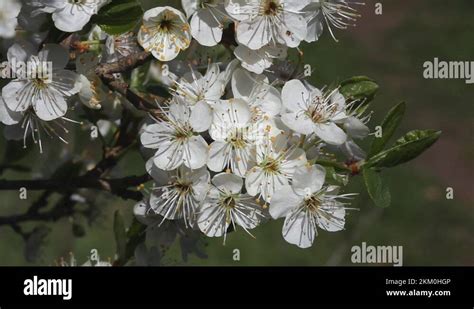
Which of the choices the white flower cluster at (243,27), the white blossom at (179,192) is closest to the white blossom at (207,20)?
the white flower cluster at (243,27)

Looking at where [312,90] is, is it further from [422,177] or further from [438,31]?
[438,31]

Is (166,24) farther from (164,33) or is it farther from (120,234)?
(120,234)

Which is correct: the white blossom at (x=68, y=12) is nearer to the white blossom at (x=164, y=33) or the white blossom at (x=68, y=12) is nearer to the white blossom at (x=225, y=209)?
the white blossom at (x=164, y=33)

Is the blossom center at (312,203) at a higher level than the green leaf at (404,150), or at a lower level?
lower

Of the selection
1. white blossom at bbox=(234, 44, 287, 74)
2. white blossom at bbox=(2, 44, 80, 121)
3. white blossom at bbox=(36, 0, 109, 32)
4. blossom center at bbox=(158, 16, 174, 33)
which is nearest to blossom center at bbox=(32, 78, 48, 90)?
white blossom at bbox=(2, 44, 80, 121)

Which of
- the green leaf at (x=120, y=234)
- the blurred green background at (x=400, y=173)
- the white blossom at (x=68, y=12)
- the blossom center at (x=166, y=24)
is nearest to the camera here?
the white blossom at (x=68, y=12)
